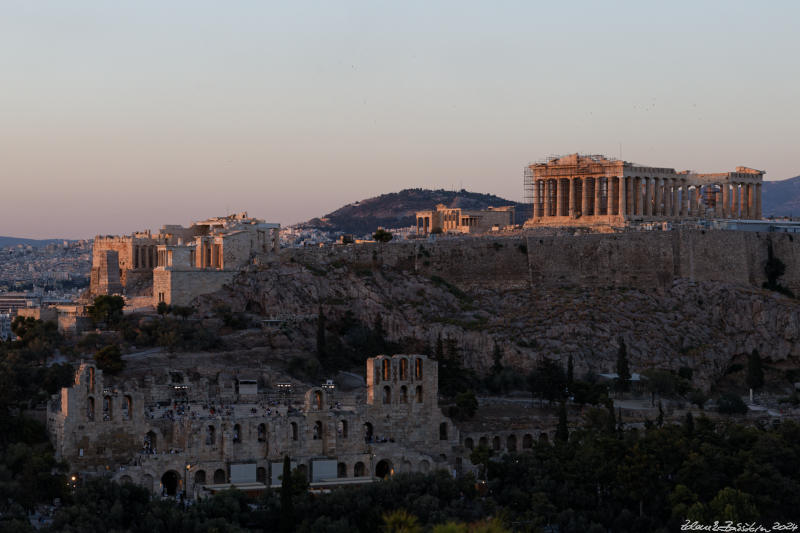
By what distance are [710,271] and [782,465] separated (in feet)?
116

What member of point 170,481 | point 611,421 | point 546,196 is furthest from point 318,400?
point 546,196

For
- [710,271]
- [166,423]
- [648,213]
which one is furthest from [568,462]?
[648,213]

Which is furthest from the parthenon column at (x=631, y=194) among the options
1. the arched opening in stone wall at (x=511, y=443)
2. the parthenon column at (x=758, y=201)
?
the arched opening in stone wall at (x=511, y=443)

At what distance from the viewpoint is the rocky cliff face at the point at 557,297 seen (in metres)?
75.8

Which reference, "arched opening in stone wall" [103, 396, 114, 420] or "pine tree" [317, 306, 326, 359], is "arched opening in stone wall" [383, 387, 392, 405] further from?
"arched opening in stone wall" [103, 396, 114, 420]

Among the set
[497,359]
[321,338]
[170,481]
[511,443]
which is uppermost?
[321,338]

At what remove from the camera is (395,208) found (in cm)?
19300

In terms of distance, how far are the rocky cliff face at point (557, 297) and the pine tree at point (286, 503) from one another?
19434mm

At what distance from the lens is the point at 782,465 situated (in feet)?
181

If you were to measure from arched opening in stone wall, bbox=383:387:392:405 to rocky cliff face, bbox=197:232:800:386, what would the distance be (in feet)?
36.2

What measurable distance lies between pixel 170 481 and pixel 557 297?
3682cm

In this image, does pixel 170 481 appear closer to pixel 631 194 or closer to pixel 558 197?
pixel 558 197

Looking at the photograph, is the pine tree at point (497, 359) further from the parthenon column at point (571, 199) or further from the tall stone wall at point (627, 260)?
the parthenon column at point (571, 199)

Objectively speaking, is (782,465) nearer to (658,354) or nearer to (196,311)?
(658,354)
